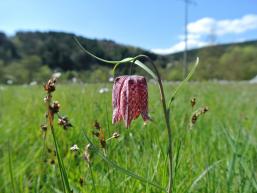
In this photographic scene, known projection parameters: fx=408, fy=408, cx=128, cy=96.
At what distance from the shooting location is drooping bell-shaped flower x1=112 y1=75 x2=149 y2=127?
0.79 metres

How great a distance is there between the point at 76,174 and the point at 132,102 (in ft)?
2.23

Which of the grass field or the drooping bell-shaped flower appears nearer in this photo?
the drooping bell-shaped flower

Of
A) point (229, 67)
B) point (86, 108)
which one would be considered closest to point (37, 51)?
point (229, 67)

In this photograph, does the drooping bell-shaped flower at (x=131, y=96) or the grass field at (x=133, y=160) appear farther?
the grass field at (x=133, y=160)

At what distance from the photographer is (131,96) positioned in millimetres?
798

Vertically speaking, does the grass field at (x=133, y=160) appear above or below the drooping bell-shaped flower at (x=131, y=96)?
below

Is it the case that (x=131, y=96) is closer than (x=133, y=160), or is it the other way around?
(x=131, y=96)

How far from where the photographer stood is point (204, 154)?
1.60 meters

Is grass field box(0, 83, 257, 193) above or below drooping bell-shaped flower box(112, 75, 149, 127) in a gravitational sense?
below

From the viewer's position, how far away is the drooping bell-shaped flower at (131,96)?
79 centimetres

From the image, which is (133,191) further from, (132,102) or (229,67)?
(229,67)

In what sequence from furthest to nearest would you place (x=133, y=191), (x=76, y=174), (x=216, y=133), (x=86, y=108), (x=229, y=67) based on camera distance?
(x=229, y=67), (x=86, y=108), (x=216, y=133), (x=76, y=174), (x=133, y=191)

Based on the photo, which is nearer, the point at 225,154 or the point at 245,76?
the point at 225,154

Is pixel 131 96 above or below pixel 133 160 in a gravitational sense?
above
